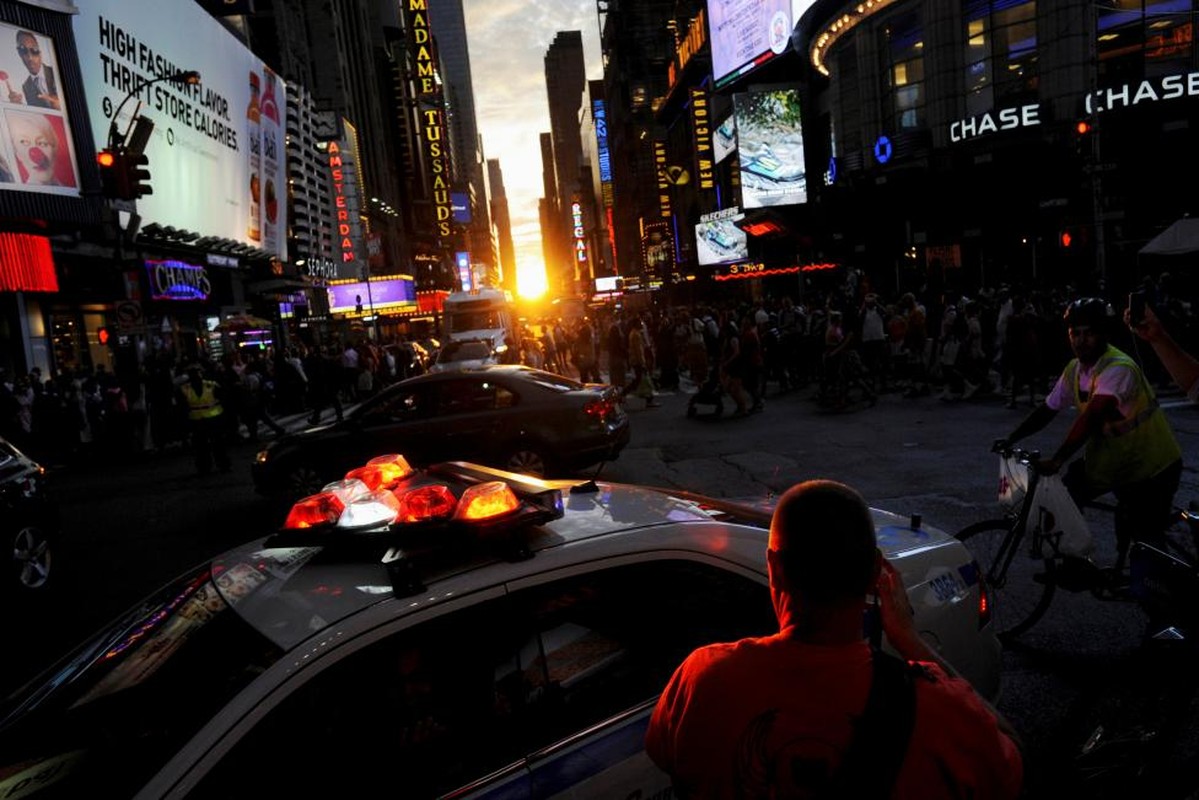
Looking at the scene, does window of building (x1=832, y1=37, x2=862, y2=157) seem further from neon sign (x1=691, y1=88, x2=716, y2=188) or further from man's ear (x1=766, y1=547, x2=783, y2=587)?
man's ear (x1=766, y1=547, x2=783, y2=587)

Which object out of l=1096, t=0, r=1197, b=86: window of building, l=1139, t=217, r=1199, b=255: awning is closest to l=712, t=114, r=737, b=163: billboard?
l=1096, t=0, r=1197, b=86: window of building

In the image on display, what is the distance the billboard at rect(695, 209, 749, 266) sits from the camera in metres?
53.3

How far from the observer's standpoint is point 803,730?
4.49 ft

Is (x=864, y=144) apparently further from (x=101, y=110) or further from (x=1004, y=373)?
(x=101, y=110)

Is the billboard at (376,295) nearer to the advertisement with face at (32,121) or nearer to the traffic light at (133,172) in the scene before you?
the advertisement with face at (32,121)

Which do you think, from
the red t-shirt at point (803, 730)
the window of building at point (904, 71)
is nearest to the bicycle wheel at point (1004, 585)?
the red t-shirt at point (803, 730)

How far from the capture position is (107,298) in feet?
80.3

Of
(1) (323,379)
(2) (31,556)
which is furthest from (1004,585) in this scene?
(1) (323,379)

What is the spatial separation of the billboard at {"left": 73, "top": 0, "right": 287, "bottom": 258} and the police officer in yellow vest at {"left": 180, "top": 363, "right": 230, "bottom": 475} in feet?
35.7

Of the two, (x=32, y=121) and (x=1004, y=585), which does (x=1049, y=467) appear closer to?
(x=1004, y=585)

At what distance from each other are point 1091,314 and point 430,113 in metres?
109

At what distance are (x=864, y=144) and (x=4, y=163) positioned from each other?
32.0 m

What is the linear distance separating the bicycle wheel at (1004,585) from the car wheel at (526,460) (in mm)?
5226

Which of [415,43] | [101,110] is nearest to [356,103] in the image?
[415,43]
